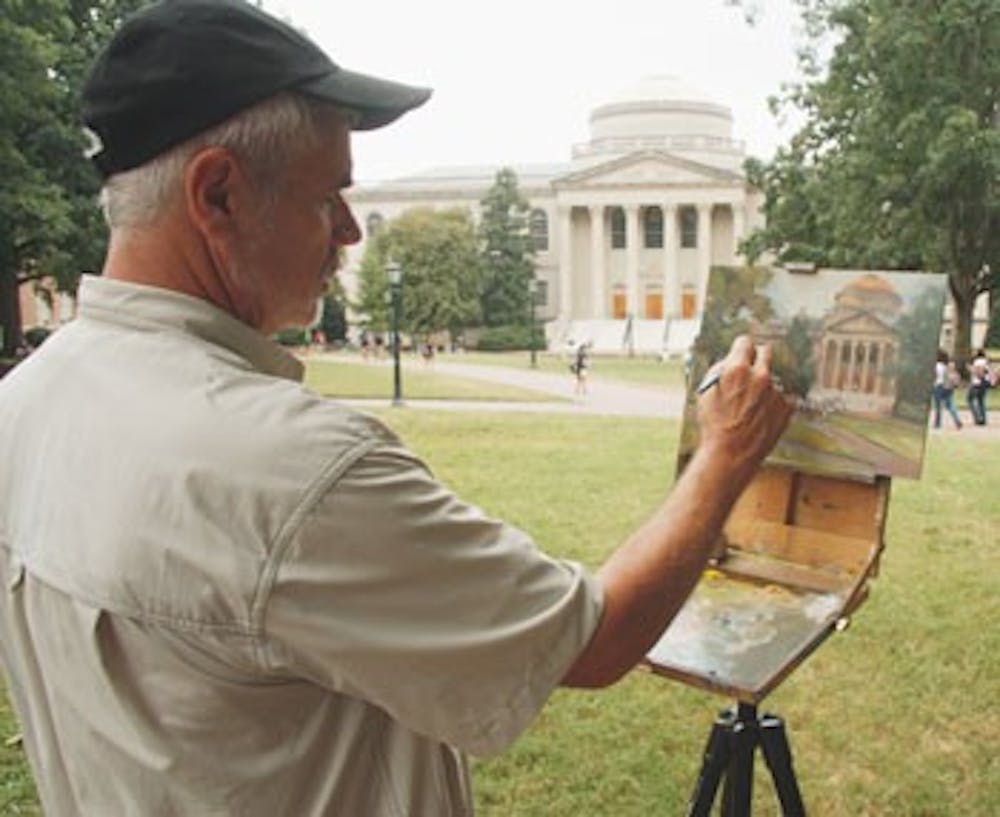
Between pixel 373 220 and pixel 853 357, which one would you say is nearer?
pixel 853 357

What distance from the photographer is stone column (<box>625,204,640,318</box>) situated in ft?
248

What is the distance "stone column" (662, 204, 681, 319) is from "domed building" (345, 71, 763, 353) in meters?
0.07

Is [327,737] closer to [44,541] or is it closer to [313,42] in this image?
[44,541]

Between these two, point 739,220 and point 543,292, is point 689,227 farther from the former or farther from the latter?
point 543,292

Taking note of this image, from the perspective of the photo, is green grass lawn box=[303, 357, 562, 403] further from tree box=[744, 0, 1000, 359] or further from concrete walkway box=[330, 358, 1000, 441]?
tree box=[744, 0, 1000, 359]

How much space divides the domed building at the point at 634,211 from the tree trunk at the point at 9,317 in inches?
1555

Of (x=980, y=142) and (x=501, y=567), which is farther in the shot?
(x=980, y=142)

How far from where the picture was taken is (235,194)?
4.21 feet

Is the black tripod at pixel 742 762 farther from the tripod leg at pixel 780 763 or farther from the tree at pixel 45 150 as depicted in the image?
the tree at pixel 45 150

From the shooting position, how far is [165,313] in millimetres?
1280

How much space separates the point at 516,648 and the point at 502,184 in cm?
6932

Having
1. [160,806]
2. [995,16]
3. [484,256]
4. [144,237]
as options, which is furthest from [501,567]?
[484,256]

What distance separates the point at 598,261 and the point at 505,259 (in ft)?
34.9

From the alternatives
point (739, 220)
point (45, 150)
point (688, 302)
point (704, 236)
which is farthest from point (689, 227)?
point (45, 150)
